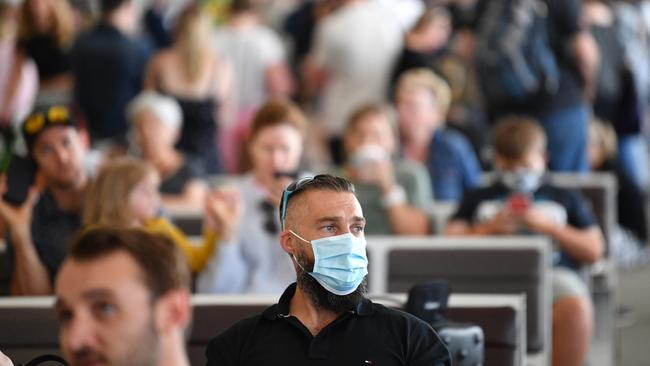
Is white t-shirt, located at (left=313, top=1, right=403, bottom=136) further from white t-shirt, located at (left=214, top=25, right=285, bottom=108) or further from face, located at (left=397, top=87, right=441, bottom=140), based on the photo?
face, located at (left=397, top=87, right=441, bottom=140)

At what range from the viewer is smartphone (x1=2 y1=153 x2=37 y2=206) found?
6.73 m

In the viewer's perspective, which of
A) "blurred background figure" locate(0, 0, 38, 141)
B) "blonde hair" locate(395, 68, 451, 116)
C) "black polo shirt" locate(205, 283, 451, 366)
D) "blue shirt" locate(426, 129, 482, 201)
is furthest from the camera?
"blurred background figure" locate(0, 0, 38, 141)

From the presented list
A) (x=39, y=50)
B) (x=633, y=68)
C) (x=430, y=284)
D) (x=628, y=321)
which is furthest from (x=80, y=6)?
(x=430, y=284)

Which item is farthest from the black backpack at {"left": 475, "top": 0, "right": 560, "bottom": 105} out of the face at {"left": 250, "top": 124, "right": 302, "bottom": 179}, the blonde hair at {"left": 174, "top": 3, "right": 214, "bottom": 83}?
the face at {"left": 250, "top": 124, "right": 302, "bottom": 179}

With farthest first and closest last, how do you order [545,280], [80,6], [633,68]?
1. [80,6]
2. [633,68]
3. [545,280]

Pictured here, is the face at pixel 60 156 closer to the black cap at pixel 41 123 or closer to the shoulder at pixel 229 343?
the black cap at pixel 41 123

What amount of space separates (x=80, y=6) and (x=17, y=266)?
7526mm

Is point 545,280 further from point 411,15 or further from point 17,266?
point 411,15

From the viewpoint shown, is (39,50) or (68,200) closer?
(68,200)

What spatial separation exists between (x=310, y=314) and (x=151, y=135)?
184 inches

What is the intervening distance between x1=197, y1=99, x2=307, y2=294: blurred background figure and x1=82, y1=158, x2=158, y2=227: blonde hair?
0.35m

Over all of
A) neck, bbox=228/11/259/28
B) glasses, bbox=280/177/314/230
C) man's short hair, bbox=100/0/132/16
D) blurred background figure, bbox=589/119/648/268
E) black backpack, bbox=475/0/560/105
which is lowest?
blurred background figure, bbox=589/119/648/268

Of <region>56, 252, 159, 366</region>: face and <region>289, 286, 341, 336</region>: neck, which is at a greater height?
<region>56, 252, 159, 366</region>: face

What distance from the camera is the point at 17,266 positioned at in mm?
6566
